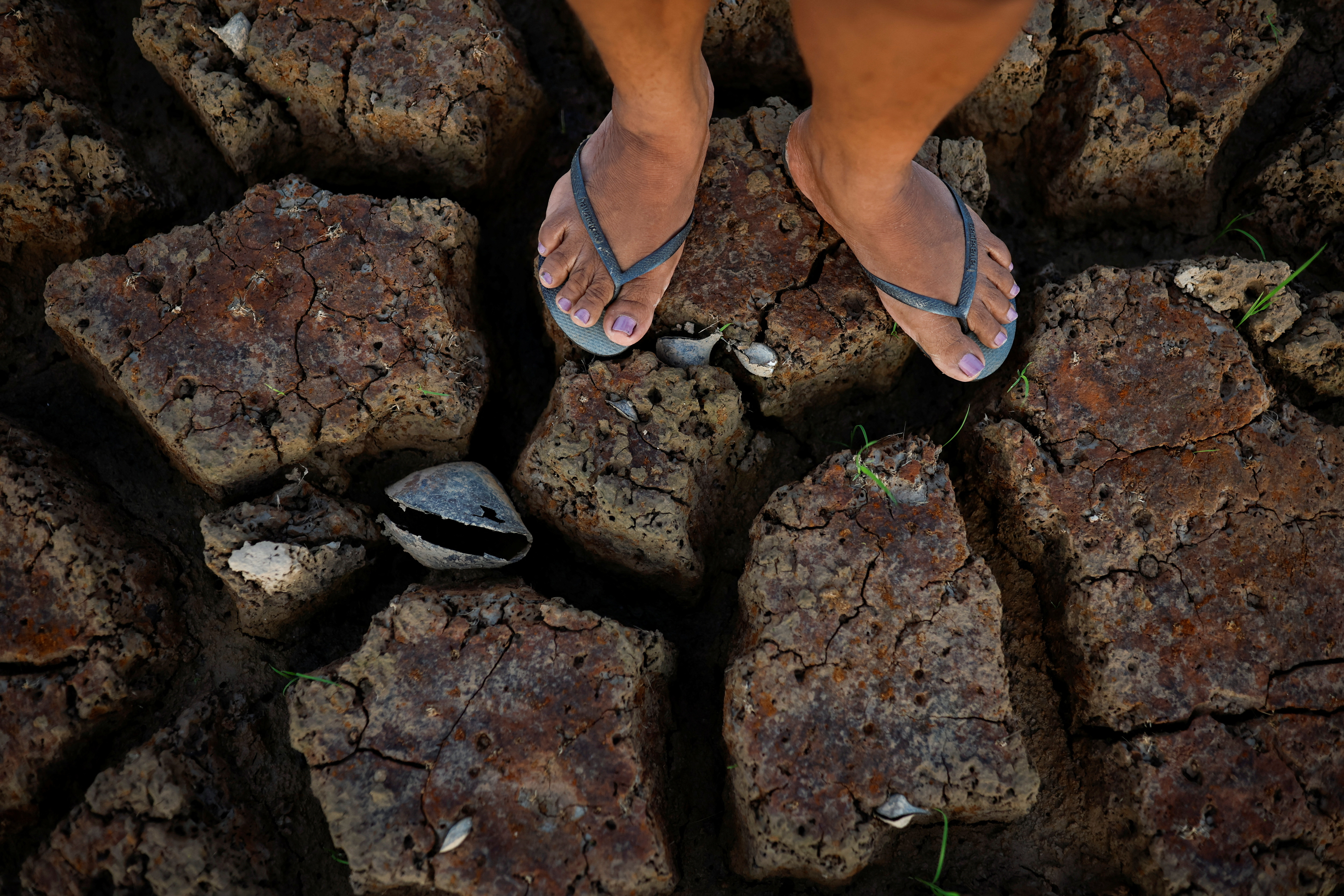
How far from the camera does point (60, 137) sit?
2.14 metres

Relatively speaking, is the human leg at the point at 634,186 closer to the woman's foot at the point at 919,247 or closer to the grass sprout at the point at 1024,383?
the woman's foot at the point at 919,247

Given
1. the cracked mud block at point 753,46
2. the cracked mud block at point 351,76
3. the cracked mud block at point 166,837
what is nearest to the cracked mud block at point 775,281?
the cracked mud block at point 753,46

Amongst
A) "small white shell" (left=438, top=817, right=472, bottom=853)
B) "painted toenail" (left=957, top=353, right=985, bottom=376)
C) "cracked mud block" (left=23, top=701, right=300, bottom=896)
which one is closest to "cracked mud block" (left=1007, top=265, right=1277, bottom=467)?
"painted toenail" (left=957, top=353, right=985, bottom=376)

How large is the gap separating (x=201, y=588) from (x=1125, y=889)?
97.0 inches

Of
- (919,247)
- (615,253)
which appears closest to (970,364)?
(919,247)

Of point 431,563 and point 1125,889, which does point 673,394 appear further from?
point 1125,889

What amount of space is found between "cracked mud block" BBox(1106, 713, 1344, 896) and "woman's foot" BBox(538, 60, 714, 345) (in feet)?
5.27

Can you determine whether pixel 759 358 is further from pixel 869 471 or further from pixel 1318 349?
pixel 1318 349

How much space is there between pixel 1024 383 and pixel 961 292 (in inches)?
11.5

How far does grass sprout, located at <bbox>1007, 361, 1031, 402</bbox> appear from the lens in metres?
1.97

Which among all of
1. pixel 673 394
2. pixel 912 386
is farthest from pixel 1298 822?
pixel 673 394

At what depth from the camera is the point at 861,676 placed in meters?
1.74

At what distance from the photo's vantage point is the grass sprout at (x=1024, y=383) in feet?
6.45

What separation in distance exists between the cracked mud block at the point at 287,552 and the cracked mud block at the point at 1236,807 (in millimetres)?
1956
